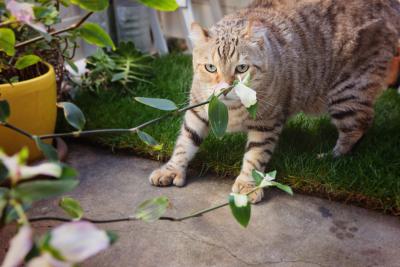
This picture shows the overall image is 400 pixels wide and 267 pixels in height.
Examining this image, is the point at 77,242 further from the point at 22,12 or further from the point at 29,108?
the point at 29,108

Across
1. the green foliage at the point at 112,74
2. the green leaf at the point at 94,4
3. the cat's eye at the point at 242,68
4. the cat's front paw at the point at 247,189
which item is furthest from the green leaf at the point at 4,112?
the green foliage at the point at 112,74

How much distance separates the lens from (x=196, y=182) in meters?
2.41

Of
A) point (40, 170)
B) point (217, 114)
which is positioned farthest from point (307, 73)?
point (40, 170)

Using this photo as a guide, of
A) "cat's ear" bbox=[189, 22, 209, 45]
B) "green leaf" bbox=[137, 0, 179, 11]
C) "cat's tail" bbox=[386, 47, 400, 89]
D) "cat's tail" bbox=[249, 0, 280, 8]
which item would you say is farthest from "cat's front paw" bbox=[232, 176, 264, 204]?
"cat's tail" bbox=[386, 47, 400, 89]

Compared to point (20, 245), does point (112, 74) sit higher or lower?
lower

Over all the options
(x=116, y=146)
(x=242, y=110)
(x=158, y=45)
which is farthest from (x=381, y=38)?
(x=158, y=45)

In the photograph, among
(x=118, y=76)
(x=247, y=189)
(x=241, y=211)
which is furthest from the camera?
(x=118, y=76)

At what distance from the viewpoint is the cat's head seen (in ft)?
6.72

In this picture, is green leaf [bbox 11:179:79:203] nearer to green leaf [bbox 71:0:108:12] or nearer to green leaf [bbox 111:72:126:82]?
green leaf [bbox 71:0:108:12]

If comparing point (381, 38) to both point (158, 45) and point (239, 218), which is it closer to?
point (239, 218)

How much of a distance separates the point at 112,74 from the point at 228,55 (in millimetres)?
1431

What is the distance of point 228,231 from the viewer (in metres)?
2.01

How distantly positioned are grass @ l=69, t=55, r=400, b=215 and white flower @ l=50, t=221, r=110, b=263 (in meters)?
1.81

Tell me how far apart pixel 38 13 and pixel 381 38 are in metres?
2.02
